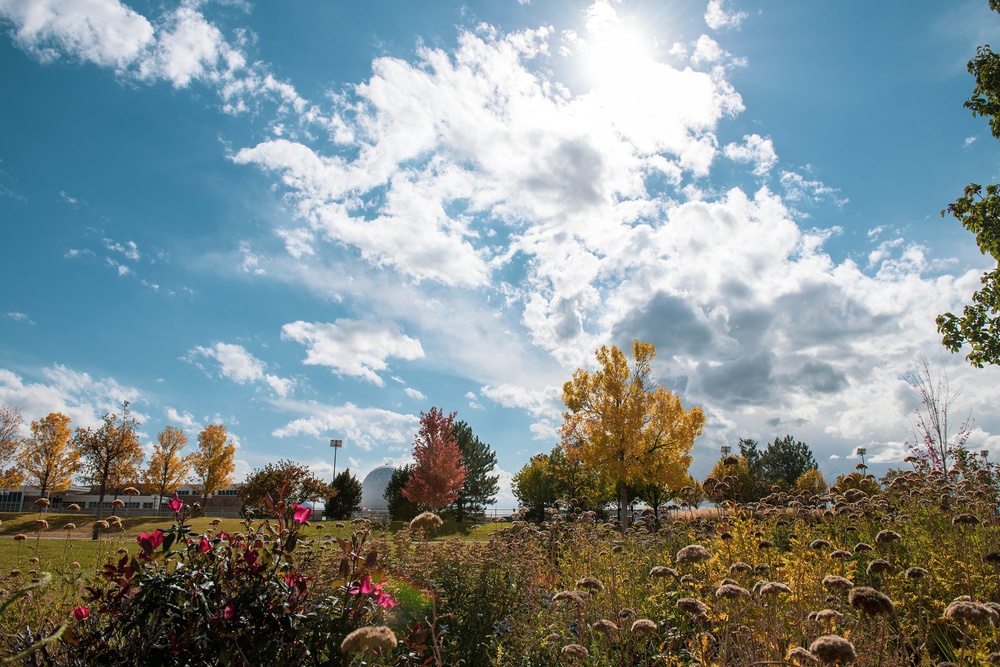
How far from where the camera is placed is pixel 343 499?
39.8 meters

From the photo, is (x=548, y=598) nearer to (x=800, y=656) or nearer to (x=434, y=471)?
(x=800, y=656)

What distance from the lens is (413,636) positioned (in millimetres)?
3631

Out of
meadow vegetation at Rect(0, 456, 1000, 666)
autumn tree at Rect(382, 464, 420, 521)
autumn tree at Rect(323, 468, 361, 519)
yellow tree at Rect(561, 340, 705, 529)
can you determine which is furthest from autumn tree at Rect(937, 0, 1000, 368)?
autumn tree at Rect(323, 468, 361, 519)

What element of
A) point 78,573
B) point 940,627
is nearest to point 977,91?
point 940,627

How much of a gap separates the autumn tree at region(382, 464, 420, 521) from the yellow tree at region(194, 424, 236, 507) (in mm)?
11447

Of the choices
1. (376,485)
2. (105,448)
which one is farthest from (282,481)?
(376,485)

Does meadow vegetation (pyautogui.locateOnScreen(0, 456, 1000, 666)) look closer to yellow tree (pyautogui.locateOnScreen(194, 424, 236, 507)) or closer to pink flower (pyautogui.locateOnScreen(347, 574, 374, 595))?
pink flower (pyautogui.locateOnScreen(347, 574, 374, 595))

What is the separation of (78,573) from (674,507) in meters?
11.0

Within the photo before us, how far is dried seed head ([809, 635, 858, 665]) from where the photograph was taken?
97.7 inches

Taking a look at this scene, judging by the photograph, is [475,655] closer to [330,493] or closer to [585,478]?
[585,478]

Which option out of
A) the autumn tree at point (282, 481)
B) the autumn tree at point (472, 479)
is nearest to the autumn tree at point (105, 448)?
the autumn tree at point (282, 481)

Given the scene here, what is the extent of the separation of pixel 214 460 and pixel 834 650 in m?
44.8

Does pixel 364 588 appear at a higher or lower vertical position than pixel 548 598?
higher

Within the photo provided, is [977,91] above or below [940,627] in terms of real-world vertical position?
above
